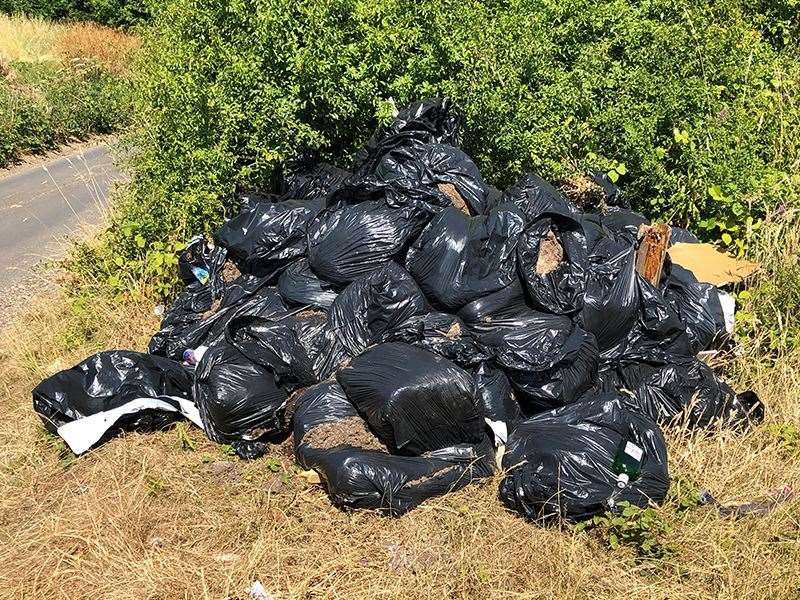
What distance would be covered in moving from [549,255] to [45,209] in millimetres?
6180

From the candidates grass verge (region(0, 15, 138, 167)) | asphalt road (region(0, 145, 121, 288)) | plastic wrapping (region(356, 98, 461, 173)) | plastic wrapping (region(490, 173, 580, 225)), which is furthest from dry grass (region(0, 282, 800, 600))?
grass verge (region(0, 15, 138, 167))

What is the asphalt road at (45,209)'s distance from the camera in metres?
6.24

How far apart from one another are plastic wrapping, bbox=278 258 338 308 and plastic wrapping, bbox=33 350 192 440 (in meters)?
0.64

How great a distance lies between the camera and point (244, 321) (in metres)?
3.65

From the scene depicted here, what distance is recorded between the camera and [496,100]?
4367 mm

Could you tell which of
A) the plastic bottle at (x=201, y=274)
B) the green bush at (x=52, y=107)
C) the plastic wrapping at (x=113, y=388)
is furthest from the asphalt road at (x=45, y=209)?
the plastic wrapping at (x=113, y=388)

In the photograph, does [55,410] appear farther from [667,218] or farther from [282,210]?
[667,218]

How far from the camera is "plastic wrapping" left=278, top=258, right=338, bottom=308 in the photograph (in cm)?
375

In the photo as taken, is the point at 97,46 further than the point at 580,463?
Yes

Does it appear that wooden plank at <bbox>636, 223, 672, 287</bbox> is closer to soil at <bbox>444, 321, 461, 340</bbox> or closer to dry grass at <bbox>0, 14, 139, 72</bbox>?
soil at <bbox>444, 321, 461, 340</bbox>

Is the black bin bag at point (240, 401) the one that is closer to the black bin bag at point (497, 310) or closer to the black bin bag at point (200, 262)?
the black bin bag at point (200, 262)

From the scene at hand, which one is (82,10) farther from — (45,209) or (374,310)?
(374,310)

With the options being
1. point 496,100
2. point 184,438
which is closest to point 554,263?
point 496,100

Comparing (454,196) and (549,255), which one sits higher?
(454,196)
